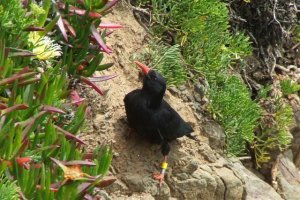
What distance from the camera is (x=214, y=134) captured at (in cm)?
575

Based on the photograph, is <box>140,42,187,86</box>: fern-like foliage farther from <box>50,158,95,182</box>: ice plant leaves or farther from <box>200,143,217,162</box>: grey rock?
<box>50,158,95,182</box>: ice plant leaves

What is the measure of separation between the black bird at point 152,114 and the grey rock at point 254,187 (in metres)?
0.86

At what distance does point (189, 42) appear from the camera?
237 inches

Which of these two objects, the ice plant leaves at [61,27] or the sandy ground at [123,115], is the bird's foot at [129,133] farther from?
the ice plant leaves at [61,27]

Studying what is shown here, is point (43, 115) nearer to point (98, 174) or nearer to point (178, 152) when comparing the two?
point (98, 174)

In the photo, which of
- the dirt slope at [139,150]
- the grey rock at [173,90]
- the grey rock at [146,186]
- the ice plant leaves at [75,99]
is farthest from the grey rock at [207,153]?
the ice plant leaves at [75,99]

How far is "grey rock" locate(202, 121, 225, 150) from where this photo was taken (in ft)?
18.8

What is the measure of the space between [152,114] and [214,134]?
3.20ft

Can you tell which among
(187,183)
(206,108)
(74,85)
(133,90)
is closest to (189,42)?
(206,108)

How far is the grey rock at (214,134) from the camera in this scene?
573cm

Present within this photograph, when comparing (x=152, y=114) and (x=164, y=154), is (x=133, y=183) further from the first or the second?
(x=152, y=114)

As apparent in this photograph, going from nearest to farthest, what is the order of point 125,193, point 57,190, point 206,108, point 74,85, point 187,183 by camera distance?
point 57,190, point 74,85, point 125,193, point 187,183, point 206,108

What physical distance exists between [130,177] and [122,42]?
49.8 inches

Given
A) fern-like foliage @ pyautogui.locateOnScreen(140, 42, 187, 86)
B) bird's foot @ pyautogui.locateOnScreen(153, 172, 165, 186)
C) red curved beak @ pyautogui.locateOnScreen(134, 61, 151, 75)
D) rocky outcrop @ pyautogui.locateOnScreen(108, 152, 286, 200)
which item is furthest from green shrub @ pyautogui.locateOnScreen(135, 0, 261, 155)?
bird's foot @ pyautogui.locateOnScreen(153, 172, 165, 186)
